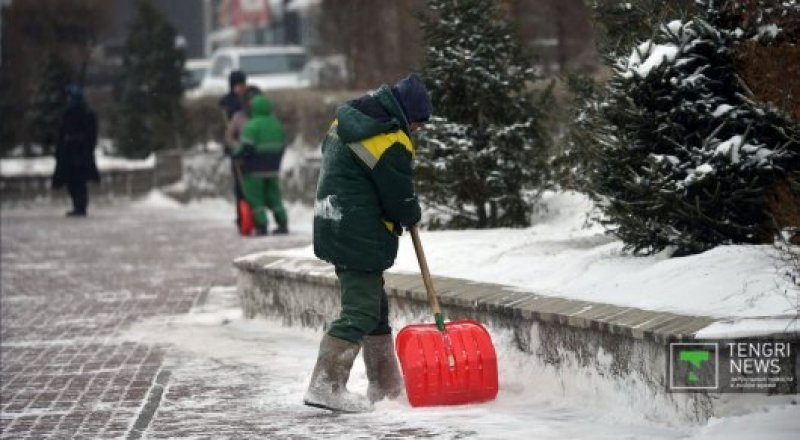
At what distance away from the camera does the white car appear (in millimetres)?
35969

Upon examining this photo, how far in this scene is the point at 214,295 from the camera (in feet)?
48.4

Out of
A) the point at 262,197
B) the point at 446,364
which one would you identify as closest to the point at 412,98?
the point at 446,364

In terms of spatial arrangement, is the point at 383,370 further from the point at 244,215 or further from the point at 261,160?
the point at 244,215

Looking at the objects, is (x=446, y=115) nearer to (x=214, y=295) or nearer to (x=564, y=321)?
(x=214, y=295)

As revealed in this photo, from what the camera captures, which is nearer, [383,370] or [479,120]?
[383,370]

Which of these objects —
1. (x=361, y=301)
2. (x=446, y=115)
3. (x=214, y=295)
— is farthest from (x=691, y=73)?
(x=214, y=295)

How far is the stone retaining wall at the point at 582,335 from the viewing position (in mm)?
7863

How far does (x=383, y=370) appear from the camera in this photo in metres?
9.05

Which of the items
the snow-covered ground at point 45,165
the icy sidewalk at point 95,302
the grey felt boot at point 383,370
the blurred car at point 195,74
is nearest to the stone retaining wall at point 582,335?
the grey felt boot at point 383,370

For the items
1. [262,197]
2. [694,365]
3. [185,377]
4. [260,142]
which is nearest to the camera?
[694,365]

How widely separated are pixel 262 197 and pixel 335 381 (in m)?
12.0

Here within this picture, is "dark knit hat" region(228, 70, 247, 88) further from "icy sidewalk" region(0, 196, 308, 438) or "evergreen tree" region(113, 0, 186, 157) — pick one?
"evergreen tree" region(113, 0, 186, 157)

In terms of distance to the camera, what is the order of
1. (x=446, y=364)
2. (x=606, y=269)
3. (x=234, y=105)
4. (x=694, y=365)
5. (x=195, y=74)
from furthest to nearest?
(x=195, y=74) < (x=234, y=105) < (x=606, y=269) < (x=446, y=364) < (x=694, y=365)

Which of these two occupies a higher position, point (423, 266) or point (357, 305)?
point (423, 266)
